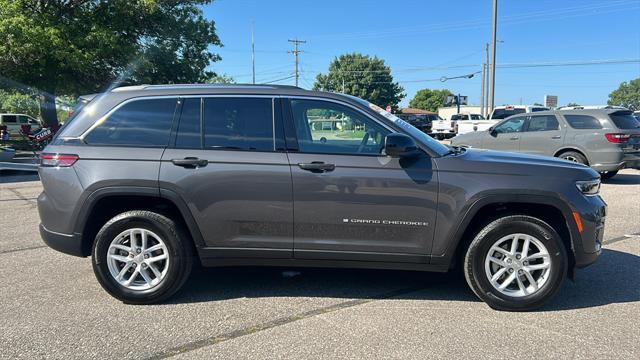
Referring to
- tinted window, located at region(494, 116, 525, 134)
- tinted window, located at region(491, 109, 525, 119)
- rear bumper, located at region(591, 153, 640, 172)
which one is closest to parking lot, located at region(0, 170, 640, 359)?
rear bumper, located at region(591, 153, 640, 172)

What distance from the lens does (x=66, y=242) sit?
4031 millimetres

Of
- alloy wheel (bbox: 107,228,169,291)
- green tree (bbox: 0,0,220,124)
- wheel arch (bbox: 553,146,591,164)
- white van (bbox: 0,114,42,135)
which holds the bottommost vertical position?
alloy wheel (bbox: 107,228,169,291)

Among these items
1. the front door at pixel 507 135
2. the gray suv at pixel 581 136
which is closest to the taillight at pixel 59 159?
the gray suv at pixel 581 136

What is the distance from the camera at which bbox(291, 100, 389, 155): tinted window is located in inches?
156

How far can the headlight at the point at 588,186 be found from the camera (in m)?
A: 3.85

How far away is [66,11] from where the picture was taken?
19578 mm

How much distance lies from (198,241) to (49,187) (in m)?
1.37

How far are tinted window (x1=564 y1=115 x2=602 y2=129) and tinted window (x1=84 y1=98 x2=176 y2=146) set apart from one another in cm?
1005

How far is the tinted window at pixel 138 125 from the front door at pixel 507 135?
987 centimetres

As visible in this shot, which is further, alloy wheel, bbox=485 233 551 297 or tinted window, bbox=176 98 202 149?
tinted window, bbox=176 98 202 149

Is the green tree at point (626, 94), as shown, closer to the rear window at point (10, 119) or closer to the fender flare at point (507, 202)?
the rear window at point (10, 119)

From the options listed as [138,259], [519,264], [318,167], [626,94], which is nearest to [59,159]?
[138,259]

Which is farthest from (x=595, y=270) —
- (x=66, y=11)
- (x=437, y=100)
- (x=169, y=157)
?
(x=437, y=100)

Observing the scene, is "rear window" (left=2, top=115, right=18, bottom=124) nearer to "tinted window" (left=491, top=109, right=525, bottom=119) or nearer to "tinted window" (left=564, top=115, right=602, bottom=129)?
"tinted window" (left=491, top=109, right=525, bottom=119)
